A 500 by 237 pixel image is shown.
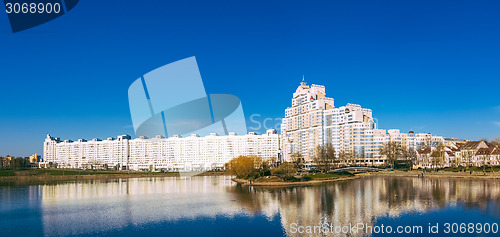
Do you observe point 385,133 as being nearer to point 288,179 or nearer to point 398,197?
point 288,179

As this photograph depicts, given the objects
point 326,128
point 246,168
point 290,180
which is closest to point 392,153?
point 326,128

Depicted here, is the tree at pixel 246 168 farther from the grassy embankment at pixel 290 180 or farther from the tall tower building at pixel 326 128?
the tall tower building at pixel 326 128

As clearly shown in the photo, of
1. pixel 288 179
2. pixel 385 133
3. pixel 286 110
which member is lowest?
pixel 288 179

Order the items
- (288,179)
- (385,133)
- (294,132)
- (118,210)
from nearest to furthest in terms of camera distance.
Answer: (118,210)
(288,179)
(385,133)
(294,132)

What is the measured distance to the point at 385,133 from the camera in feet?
296

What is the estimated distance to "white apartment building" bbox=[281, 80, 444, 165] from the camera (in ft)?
289

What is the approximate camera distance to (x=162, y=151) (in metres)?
133

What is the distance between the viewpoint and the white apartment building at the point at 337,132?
289ft

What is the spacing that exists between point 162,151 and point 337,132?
67.4 metres

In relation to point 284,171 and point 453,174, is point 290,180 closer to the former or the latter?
point 284,171

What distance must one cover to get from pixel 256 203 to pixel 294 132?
259 feet

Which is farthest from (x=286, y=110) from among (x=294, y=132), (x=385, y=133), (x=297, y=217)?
(x=297, y=217)

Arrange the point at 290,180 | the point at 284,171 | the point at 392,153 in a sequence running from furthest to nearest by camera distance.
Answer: the point at 392,153 → the point at 284,171 → the point at 290,180

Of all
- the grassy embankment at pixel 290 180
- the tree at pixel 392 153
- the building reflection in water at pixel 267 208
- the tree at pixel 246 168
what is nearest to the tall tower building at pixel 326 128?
the tree at pixel 392 153
